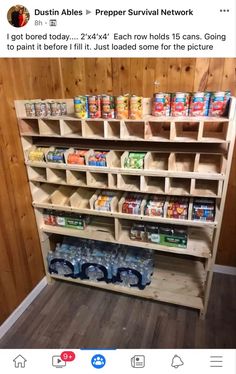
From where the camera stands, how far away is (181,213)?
4.85 ft

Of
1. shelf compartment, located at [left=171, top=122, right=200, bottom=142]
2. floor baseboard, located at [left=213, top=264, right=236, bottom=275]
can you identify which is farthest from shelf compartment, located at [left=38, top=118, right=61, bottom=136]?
floor baseboard, located at [left=213, top=264, right=236, bottom=275]

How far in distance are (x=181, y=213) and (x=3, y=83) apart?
123 cm

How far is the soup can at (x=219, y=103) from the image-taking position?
1235mm

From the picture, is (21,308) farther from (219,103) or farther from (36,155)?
(219,103)

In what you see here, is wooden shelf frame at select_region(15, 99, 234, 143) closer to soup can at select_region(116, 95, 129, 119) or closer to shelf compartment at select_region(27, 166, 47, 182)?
soup can at select_region(116, 95, 129, 119)

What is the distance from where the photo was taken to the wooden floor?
1.57 meters

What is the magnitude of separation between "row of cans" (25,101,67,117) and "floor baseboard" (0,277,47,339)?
1231 mm

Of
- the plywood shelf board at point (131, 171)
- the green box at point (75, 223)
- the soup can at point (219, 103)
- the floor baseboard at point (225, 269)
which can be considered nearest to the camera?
the soup can at point (219, 103)

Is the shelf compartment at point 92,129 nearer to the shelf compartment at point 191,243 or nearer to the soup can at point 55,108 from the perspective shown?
the soup can at point 55,108

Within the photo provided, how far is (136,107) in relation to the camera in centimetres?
132

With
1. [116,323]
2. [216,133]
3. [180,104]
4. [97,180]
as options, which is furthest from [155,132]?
[116,323]

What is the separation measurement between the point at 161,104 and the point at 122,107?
7.8 inches
